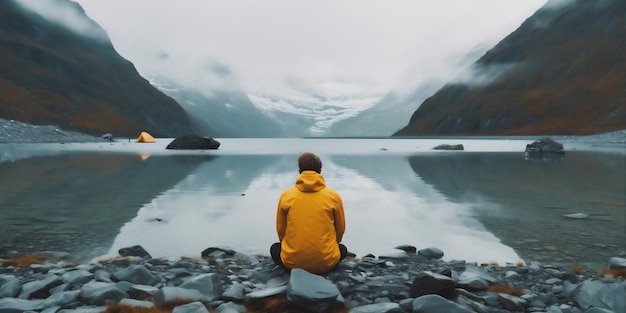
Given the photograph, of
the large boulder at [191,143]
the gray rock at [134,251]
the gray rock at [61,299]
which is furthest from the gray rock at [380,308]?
the large boulder at [191,143]

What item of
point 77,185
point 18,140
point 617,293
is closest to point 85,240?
point 617,293

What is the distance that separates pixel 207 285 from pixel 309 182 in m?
2.98

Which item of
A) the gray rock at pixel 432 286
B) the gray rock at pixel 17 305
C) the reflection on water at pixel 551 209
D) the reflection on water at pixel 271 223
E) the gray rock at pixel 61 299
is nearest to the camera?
the gray rock at pixel 17 305

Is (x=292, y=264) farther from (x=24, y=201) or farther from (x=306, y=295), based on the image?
(x=24, y=201)

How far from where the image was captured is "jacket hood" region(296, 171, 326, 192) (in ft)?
33.5

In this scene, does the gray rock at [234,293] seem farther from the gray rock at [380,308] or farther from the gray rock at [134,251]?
the gray rock at [134,251]

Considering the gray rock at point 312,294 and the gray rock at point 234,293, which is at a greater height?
the gray rock at point 312,294

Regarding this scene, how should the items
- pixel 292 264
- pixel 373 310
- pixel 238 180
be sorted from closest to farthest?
pixel 373 310
pixel 292 264
pixel 238 180

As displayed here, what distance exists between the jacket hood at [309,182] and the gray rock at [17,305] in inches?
214

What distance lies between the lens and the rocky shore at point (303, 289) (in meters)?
8.98

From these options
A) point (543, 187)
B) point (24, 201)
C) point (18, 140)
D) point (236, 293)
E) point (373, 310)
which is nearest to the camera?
point (373, 310)

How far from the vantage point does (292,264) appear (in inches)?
420

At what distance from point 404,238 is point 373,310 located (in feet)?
30.3

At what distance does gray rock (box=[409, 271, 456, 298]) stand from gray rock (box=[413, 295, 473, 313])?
0.67 meters
